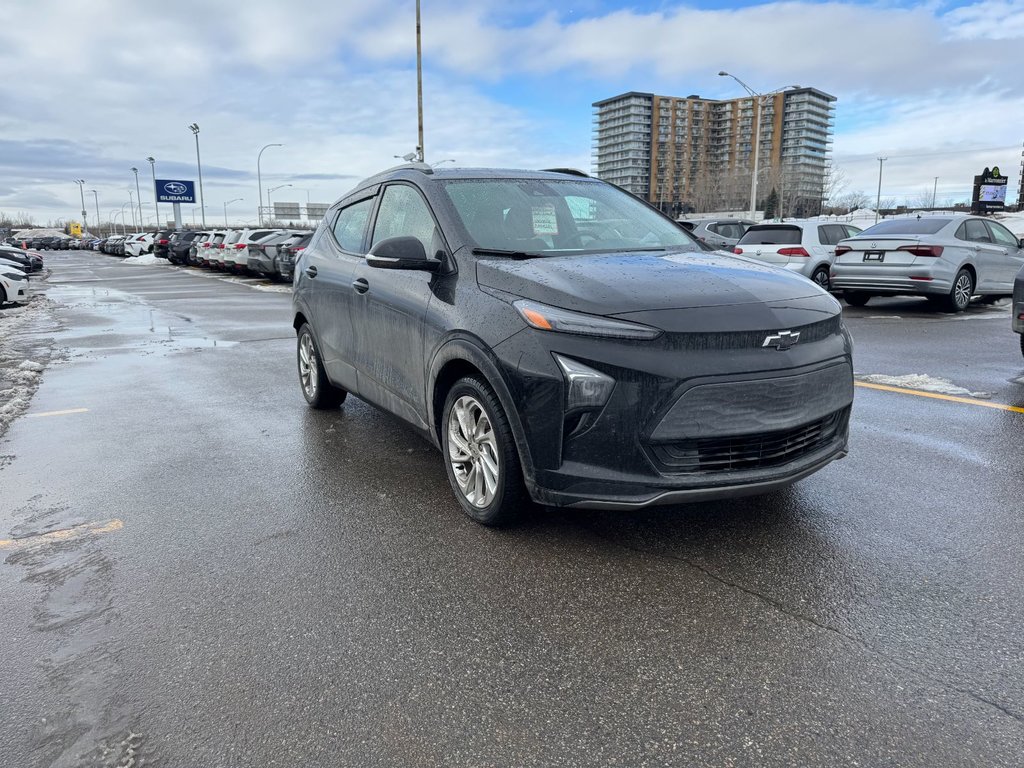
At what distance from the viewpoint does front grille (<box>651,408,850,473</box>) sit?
3.18 m

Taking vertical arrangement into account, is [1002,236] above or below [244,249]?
above

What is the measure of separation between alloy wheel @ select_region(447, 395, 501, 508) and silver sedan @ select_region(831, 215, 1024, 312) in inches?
433

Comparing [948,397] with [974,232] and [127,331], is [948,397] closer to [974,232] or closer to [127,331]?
[974,232]

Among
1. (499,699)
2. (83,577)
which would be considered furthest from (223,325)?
(499,699)

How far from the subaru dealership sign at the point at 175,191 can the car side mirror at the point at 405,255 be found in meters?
84.6

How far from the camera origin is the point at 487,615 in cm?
299

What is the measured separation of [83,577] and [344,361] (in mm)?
2358

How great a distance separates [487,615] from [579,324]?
1.26m

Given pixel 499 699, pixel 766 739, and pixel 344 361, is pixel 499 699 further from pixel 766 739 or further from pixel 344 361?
pixel 344 361

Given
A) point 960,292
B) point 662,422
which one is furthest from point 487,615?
point 960,292

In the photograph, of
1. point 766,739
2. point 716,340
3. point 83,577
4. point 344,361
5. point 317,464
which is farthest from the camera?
point 344,361

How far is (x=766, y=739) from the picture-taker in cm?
225

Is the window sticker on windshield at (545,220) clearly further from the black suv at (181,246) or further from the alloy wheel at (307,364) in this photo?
the black suv at (181,246)

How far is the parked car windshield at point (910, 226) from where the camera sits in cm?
1265
